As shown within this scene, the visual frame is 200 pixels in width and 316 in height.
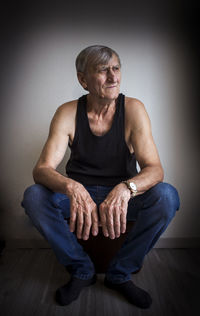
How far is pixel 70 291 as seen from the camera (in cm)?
140

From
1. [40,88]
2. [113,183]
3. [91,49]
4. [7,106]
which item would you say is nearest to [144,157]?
[113,183]

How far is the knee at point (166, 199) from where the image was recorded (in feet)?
4.45

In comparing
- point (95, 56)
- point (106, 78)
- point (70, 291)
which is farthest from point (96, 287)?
point (95, 56)

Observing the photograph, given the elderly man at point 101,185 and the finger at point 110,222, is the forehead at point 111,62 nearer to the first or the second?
the elderly man at point 101,185

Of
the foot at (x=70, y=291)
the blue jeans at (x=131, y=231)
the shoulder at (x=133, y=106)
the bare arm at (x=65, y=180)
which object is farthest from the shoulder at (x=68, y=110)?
the foot at (x=70, y=291)

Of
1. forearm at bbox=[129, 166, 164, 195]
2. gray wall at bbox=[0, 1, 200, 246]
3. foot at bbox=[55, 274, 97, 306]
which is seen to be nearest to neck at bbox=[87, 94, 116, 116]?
gray wall at bbox=[0, 1, 200, 246]

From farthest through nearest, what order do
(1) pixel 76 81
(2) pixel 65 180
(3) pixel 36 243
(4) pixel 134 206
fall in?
(3) pixel 36 243
(1) pixel 76 81
(4) pixel 134 206
(2) pixel 65 180

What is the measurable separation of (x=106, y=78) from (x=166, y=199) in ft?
2.42

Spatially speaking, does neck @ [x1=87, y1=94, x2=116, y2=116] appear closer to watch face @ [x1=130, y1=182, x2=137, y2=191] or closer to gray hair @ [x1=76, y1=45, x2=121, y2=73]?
gray hair @ [x1=76, y1=45, x2=121, y2=73]

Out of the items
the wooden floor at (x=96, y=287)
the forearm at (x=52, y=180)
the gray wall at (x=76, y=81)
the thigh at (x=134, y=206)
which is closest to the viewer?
the wooden floor at (x=96, y=287)

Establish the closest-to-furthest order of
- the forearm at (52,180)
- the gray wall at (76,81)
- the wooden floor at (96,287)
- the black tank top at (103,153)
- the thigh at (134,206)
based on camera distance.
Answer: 1. the wooden floor at (96,287)
2. the forearm at (52,180)
3. the thigh at (134,206)
4. the black tank top at (103,153)
5. the gray wall at (76,81)

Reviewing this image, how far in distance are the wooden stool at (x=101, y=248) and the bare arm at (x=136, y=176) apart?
0.71ft

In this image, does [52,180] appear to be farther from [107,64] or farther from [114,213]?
[107,64]

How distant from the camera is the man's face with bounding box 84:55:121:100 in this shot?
1586 mm
